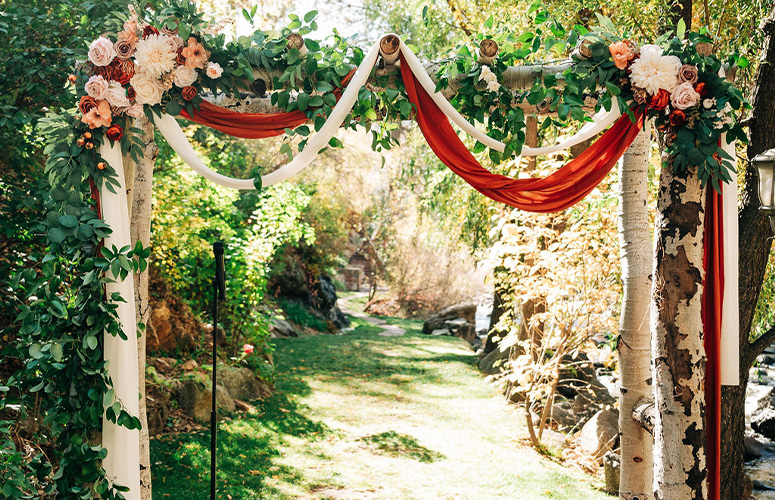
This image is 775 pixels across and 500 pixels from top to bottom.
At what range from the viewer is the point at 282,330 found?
1209cm

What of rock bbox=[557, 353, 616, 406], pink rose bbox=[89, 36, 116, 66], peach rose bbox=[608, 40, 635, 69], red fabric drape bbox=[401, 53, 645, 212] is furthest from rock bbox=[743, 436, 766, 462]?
pink rose bbox=[89, 36, 116, 66]

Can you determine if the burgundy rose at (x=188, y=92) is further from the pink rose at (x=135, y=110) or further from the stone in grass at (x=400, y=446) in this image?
the stone in grass at (x=400, y=446)

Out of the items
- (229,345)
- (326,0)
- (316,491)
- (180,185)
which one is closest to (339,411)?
(229,345)

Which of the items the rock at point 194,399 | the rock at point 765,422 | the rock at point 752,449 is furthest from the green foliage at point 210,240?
the rock at point 765,422

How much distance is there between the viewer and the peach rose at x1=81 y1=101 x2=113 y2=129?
3.11 metres

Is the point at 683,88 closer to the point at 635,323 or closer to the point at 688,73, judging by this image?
the point at 688,73

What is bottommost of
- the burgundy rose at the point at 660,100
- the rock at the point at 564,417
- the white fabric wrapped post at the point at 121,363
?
the rock at the point at 564,417

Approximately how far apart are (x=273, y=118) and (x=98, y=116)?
88 cm

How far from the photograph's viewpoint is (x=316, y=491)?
4.93 m

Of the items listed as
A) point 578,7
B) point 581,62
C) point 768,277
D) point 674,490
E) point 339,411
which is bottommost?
point 339,411

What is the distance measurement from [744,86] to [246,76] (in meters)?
3.83

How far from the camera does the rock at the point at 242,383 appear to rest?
714cm

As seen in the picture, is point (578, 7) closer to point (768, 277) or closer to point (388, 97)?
point (768, 277)

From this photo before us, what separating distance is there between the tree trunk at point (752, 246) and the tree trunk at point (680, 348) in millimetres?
1169
